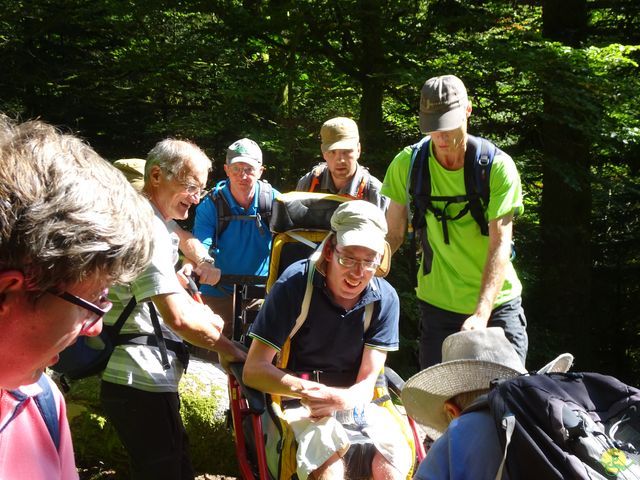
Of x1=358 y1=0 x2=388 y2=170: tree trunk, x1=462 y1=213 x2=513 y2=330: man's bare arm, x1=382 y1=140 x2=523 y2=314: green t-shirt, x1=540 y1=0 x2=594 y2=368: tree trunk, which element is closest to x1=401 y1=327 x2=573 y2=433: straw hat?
x1=462 y1=213 x2=513 y2=330: man's bare arm

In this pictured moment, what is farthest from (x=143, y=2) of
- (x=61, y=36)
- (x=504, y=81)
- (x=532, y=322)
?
(x=532, y=322)

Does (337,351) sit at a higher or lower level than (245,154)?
lower

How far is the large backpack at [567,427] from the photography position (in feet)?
5.59

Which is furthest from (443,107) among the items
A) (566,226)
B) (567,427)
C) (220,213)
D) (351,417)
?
(566,226)

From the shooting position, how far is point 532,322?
9797 mm

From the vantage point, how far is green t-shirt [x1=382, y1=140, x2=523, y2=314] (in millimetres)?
3979

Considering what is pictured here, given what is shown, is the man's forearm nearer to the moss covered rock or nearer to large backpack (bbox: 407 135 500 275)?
large backpack (bbox: 407 135 500 275)

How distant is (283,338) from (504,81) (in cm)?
537

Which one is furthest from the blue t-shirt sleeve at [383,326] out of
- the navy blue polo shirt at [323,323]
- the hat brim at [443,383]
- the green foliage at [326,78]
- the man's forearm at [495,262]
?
the green foliage at [326,78]

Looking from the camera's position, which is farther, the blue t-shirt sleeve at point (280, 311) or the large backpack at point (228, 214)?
the large backpack at point (228, 214)

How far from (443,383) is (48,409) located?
4.35ft

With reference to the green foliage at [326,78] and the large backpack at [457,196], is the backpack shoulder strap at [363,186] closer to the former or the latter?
the large backpack at [457,196]

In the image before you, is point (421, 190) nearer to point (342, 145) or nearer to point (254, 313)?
point (342, 145)

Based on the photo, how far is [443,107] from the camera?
3912 mm
